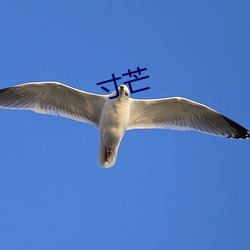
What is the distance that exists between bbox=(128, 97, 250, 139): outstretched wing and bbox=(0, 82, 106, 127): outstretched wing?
2.21ft

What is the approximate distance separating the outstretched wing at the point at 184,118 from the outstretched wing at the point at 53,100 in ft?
2.21

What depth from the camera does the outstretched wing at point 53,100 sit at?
8.55 m

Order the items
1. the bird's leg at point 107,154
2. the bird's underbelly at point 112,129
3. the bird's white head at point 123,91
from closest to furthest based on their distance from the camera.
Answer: the bird's white head at point 123,91 → the bird's underbelly at point 112,129 → the bird's leg at point 107,154

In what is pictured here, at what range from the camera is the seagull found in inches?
326

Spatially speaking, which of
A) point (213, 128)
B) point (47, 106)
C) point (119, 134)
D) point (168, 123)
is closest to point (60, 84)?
point (47, 106)

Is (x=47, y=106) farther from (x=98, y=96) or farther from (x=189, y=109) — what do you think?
(x=189, y=109)

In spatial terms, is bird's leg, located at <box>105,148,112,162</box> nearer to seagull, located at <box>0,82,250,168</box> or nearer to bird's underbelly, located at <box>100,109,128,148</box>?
seagull, located at <box>0,82,250,168</box>

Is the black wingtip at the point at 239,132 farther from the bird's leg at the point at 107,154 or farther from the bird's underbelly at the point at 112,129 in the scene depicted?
the bird's leg at the point at 107,154

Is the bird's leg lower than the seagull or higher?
lower

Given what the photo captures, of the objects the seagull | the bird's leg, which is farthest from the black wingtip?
the bird's leg

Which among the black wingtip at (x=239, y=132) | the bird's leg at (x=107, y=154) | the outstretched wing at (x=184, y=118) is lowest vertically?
the bird's leg at (x=107, y=154)

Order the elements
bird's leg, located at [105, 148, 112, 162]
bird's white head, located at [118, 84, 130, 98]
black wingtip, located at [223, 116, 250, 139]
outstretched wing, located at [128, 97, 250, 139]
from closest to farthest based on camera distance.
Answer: bird's white head, located at [118, 84, 130, 98], bird's leg, located at [105, 148, 112, 162], outstretched wing, located at [128, 97, 250, 139], black wingtip, located at [223, 116, 250, 139]

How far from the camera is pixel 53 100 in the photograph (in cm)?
877

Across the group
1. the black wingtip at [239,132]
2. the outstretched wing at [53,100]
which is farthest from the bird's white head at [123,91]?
the black wingtip at [239,132]
